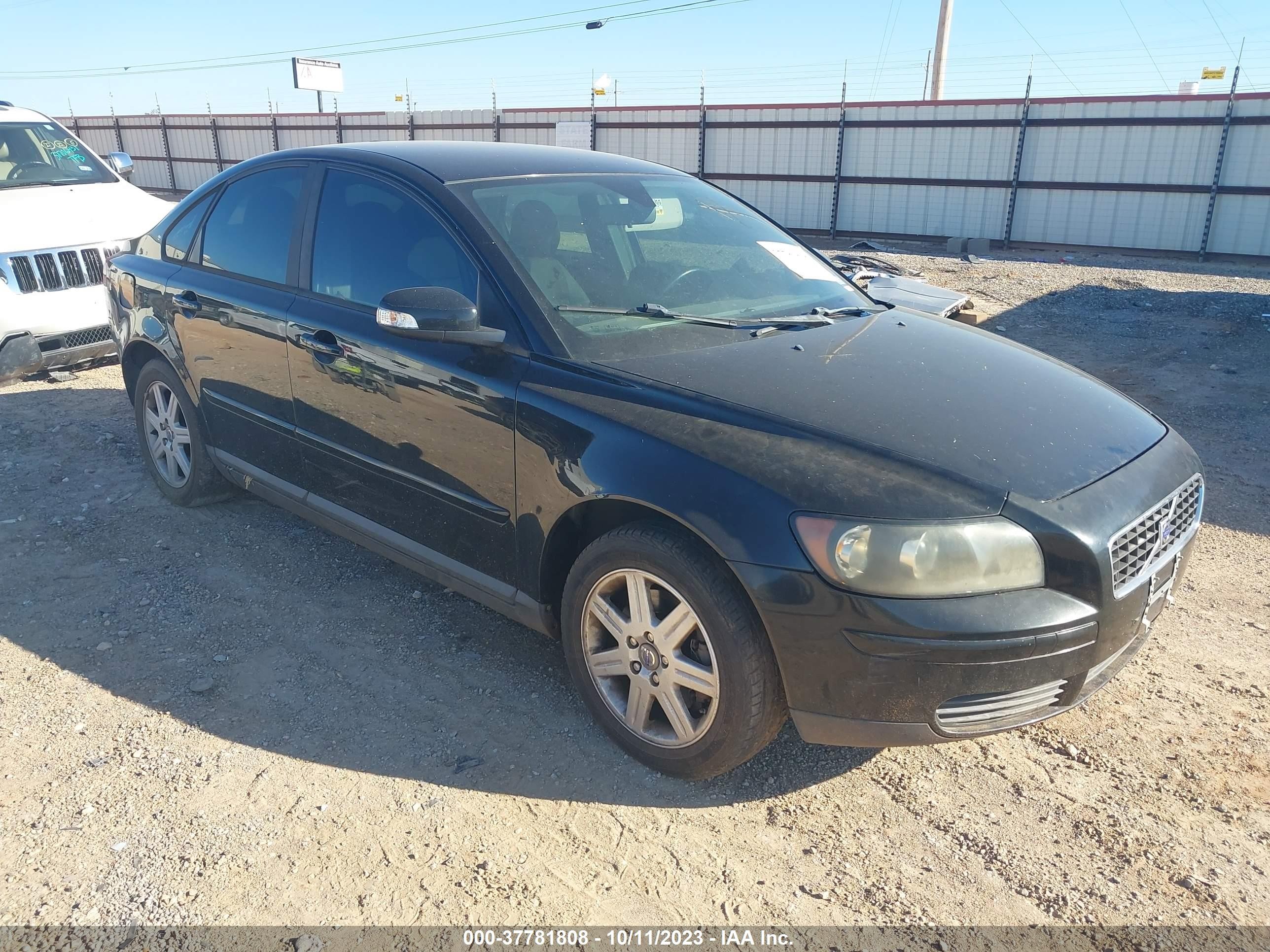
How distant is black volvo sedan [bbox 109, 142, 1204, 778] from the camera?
2.37 meters

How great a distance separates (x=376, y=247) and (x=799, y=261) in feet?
5.69

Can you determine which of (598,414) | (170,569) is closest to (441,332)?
(598,414)

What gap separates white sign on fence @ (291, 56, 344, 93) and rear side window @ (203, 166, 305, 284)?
36.3 meters

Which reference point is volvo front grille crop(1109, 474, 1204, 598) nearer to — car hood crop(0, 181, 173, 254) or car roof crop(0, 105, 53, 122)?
car hood crop(0, 181, 173, 254)

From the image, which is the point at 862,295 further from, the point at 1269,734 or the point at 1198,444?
the point at 1198,444

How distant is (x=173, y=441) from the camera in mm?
4844

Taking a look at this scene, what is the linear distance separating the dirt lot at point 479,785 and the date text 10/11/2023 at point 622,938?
0.14 ft

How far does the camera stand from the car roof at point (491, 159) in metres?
3.54

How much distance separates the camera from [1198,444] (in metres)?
5.96

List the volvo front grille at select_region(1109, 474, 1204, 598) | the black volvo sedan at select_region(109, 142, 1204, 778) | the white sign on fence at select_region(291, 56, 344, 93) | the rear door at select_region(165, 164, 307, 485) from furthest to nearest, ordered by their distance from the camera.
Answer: the white sign on fence at select_region(291, 56, 344, 93), the rear door at select_region(165, 164, 307, 485), the volvo front grille at select_region(1109, 474, 1204, 598), the black volvo sedan at select_region(109, 142, 1204, 778)

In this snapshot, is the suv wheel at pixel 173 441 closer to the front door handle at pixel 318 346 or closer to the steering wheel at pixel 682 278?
the front door handle at pixel 318 346

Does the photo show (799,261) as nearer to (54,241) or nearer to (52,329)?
(52,329)

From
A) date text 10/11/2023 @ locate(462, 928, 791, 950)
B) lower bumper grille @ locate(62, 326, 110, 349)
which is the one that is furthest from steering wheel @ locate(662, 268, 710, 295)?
lower bumper grille @ locate(62, 326, 110, 349)

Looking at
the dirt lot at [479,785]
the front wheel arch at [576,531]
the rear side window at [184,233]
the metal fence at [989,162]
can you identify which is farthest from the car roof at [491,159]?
the metal fence at [989,162]
